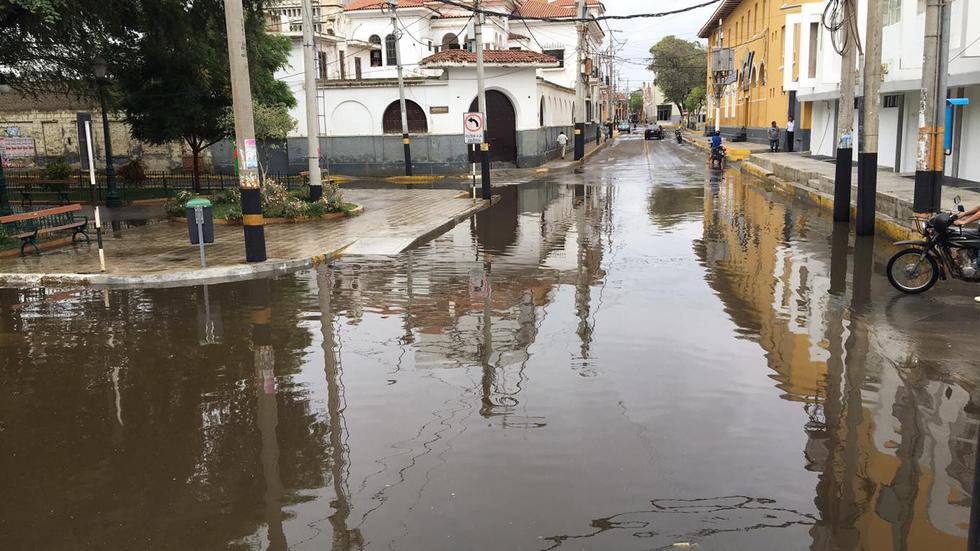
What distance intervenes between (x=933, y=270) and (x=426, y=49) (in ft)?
158

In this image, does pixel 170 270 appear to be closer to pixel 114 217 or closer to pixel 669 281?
pixel 669 281

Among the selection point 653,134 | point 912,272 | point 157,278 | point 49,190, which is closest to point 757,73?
point 653,134

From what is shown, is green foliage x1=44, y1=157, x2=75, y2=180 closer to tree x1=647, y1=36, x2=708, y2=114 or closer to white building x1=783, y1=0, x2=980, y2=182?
white building x1=783, y1=0, x2=980, y2=182

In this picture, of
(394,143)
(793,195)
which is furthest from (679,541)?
(394,143)

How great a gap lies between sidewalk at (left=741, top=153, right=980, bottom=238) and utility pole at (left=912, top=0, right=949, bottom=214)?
48.6 inches

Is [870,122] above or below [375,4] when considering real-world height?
below

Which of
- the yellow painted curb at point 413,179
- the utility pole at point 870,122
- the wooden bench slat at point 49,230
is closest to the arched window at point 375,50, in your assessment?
the yellow painted curb at point 413,179

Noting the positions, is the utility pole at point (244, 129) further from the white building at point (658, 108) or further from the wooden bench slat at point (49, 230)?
the white building at point (658, 108)

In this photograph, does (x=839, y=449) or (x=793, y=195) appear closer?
(x=839, y=449)

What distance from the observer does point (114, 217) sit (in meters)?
23.3

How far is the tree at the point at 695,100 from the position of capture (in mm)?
103250

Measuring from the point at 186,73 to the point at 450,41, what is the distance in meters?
34.1

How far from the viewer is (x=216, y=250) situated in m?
15.8

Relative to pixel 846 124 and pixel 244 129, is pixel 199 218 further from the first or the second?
pixel 846 124
